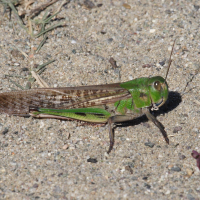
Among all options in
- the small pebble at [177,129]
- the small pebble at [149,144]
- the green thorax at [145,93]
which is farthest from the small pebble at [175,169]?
the green thorax at [145,93]

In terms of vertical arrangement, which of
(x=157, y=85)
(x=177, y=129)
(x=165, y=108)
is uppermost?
(x=157, y=85)

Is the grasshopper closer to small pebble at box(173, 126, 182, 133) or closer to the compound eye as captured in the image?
the compound eye

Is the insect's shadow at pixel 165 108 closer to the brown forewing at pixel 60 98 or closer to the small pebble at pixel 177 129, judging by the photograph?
the small pebble at pixel 177 129

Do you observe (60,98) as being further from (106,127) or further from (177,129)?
(177,129)

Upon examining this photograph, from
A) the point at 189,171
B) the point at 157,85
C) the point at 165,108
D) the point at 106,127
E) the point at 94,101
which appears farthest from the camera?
the point at 165,108

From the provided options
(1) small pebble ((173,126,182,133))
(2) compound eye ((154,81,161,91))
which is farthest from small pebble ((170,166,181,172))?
(2) compound eye ((154,81,161,91))

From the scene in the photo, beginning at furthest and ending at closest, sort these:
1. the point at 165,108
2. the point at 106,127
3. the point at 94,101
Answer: the point at 165,108 < the point at 106,127 < the point at 94,101

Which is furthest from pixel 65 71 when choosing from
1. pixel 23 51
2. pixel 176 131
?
pixel 176 131

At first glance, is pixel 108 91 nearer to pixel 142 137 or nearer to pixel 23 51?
pixel 142 137

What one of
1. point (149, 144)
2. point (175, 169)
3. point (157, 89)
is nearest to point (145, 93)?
point (157, 89)
